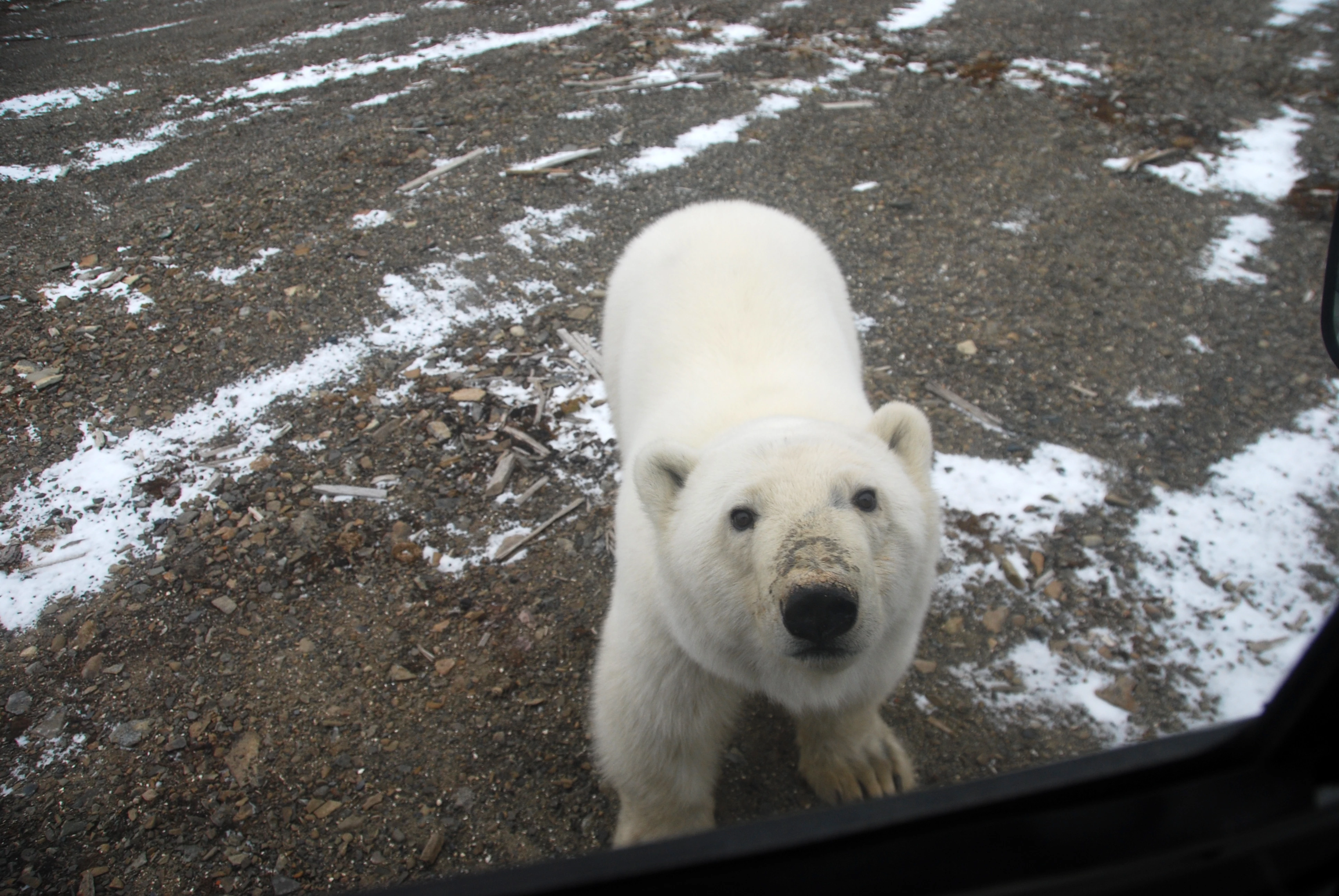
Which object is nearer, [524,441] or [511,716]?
[511,716]

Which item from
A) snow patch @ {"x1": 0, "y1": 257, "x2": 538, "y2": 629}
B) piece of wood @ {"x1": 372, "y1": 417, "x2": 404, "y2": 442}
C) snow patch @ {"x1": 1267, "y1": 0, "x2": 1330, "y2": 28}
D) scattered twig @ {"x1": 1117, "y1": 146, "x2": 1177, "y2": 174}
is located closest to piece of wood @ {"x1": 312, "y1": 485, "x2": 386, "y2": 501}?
piece of wood @ {"x1": 372, "y1": 417, "x2": 404, "y2": 442}

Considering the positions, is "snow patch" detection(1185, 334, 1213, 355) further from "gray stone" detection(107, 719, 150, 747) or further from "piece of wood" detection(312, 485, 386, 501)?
"gray stone" detection(107, 719, 150, 747)

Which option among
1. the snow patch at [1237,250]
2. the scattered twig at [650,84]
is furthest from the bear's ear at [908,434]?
the scattered twig at [650,84]

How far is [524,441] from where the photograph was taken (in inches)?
132

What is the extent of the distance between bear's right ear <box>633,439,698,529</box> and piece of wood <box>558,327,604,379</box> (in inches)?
73.8

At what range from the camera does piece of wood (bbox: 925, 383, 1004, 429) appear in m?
3.41

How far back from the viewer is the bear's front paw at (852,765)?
84.8 inches

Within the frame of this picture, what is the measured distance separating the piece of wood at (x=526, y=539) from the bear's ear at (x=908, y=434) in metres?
1.59

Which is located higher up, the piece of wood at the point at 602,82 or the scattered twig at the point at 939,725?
the piece of wood at the point at 602,82

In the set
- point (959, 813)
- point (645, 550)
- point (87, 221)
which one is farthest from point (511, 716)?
point (87, 221)

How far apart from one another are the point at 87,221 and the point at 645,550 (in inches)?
196

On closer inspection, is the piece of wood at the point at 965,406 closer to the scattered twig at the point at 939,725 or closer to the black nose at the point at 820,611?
the scattered twig at the point at 939,725

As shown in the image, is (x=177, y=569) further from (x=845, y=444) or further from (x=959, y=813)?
(x=959, y=813)

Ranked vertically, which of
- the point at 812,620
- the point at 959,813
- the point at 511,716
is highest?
the point at 959,813
